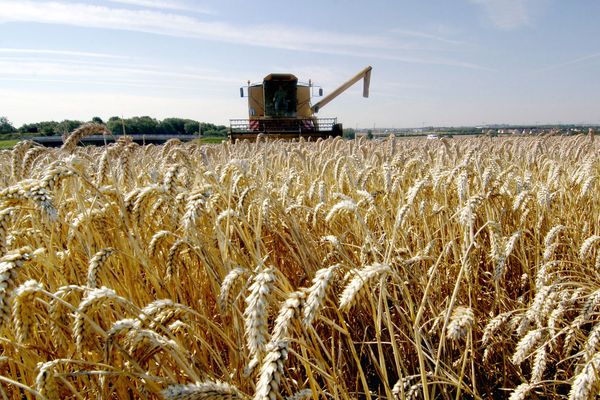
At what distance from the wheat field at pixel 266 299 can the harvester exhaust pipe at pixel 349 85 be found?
54.2 feet

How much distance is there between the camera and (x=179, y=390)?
2.24 ft

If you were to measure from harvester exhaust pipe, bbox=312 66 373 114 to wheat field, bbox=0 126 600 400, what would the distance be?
16.5 m

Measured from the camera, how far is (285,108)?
16906mm

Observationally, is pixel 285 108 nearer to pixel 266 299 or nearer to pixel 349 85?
pixel 349 85

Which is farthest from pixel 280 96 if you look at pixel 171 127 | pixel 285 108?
pixel 171 127

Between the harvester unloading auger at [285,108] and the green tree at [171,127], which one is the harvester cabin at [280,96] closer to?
the harvester unloading auger at [285,108]

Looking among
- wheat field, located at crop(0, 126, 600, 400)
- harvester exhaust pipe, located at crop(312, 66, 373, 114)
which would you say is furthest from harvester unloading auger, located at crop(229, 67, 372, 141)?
wheat field, located at crop(0, 126, 600, 400)

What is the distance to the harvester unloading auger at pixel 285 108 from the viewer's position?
49.3 feet

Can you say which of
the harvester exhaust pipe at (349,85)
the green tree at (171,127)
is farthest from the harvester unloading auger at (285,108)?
the green tree at (171,127)

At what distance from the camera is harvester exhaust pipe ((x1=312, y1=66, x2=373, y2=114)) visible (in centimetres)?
1859

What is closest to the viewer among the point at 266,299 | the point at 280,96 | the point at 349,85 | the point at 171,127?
the point at 266,299

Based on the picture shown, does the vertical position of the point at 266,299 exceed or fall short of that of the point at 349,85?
it falls short

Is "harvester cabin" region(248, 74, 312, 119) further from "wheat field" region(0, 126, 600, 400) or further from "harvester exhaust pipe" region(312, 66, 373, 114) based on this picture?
"wheat field" region(0, 126, 600, 400)

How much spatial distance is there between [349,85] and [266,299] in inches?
764
